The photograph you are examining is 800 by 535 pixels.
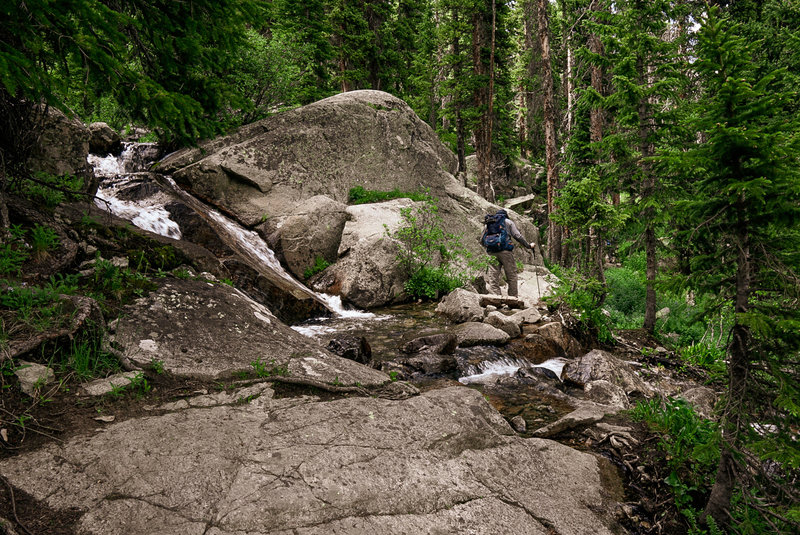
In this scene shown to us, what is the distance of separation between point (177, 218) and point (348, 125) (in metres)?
8.78

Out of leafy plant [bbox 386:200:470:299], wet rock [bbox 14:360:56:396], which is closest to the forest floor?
wet rock [bbox 14:360:56:396]

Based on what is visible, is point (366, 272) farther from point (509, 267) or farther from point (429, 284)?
point (509, 267)

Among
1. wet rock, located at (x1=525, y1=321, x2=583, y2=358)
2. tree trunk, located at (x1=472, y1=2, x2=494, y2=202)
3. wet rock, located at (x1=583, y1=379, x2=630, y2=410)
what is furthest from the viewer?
tree trunk, located at (x1=472, y1=2, x2=494, y2=202)

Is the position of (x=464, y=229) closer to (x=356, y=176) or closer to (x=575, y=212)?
(x=356, y=176)

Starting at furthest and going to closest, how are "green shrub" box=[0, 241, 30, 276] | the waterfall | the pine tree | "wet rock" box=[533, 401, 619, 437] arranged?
the waterfall, "wet rock" box=[533, 401, 619, 437], "green shrub" box=[0, 241, 30, 276], the pine tree

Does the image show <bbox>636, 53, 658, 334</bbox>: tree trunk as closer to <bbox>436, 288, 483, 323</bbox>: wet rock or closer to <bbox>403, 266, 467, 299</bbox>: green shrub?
<bbox>436, 288, 483, 323</bbox>: wet rock

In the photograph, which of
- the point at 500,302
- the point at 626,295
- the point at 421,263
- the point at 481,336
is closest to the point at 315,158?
the point at 421,263

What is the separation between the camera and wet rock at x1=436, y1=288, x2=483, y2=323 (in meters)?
10.7

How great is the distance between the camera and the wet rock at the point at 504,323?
966 cm

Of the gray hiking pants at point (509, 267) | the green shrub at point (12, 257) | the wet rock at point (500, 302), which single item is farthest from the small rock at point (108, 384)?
the gray hiking pants at point (509, 267)

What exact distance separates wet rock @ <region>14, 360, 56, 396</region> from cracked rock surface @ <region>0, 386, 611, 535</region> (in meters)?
0.73

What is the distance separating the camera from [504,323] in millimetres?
9844

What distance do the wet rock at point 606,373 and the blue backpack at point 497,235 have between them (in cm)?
500

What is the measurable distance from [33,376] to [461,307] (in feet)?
28.8
